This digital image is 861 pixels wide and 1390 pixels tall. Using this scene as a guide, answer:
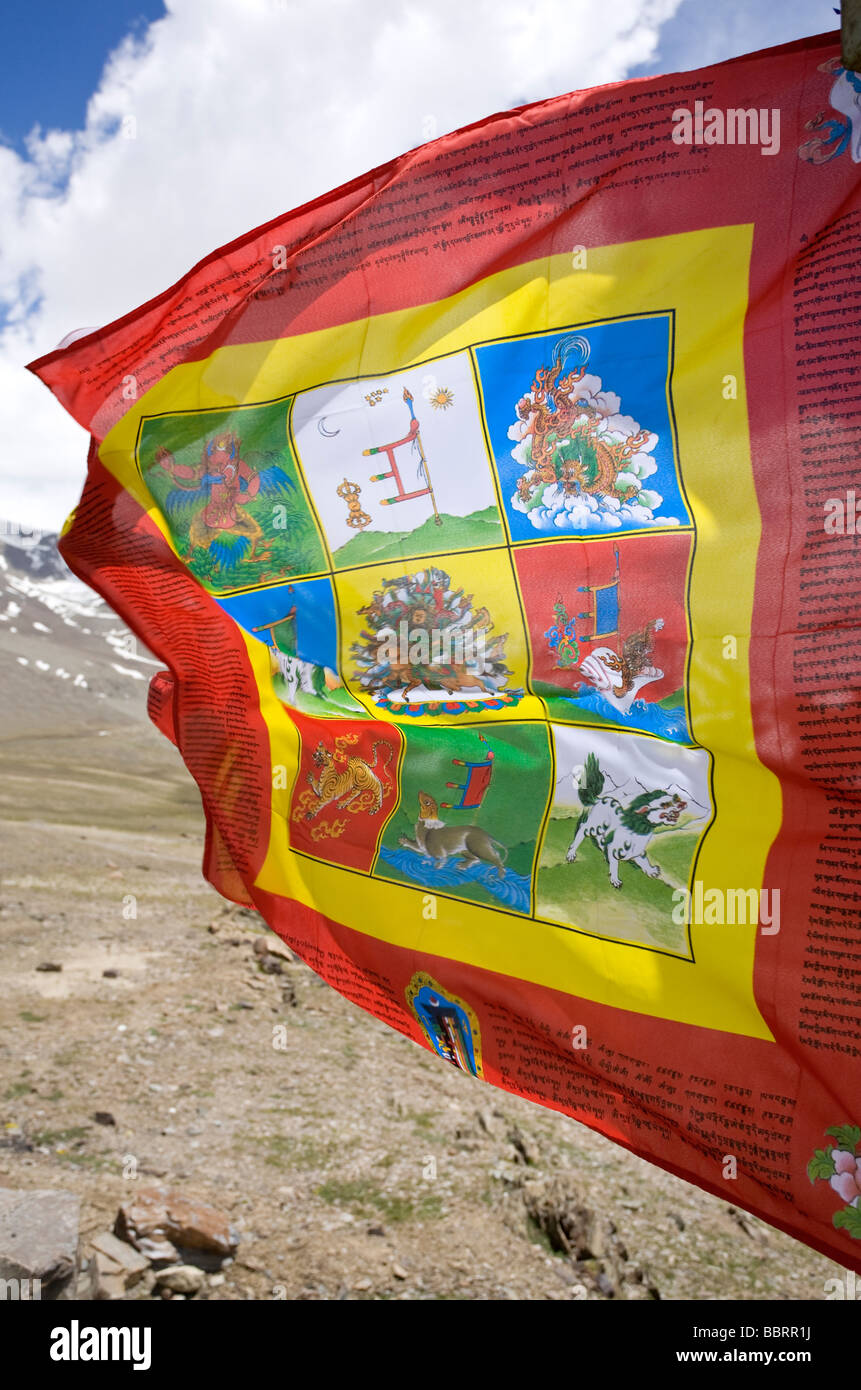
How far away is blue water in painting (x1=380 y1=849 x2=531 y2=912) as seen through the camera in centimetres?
347

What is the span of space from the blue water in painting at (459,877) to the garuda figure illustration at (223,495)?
1492 millimetres

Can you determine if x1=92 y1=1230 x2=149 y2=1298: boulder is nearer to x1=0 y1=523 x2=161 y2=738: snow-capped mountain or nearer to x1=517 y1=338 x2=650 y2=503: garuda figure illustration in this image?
x1=517 y1=338 x2=650 y2=503: garuda figure illustration

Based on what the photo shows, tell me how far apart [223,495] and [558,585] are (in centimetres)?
167

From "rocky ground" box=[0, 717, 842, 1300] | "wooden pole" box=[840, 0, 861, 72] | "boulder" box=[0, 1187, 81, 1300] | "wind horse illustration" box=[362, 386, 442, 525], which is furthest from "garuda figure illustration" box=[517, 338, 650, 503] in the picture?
"rocky ground" box=[0, 717, 842, 1300]

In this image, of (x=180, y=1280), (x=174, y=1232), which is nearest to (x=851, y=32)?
(x=180, y=1280)

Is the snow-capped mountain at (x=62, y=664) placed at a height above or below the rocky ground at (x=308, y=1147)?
above

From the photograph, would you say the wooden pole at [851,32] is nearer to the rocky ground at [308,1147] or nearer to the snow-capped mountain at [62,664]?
the rocky ground at [308,1147]

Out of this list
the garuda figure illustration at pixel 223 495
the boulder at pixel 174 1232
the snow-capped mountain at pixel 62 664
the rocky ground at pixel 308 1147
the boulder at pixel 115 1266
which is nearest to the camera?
the garuda figure illustration at pixel 223 495

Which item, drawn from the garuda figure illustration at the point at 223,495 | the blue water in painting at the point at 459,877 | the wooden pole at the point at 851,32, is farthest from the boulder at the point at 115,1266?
the wooden pole at the point at 851,32

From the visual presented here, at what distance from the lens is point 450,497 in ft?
11.8

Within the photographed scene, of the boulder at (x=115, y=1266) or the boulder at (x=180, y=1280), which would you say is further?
the boulder at (x=180, y=1280)

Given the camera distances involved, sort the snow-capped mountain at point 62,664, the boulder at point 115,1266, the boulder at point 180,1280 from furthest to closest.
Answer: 1. the snow-capped mountain at point 62,664
2. the boulder at point 180,1280
3. the boulder at point 115,1266

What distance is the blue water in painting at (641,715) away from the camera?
10.3 ft

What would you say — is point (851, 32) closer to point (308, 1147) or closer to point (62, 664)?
point (308, 1147)
